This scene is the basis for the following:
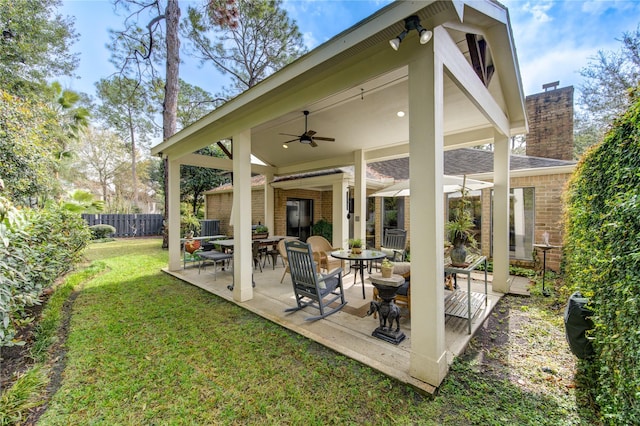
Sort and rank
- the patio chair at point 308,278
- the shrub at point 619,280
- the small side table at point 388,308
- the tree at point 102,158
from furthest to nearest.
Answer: the tree at point 102,158
the patio chair at point 308,278
the small side table at point 388,308
the shrub at point 619,280

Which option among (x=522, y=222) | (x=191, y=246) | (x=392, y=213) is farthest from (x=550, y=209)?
(x=191, y=246)

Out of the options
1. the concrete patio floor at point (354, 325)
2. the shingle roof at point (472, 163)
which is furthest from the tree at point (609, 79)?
the concrete patio floor at point (354, 325)

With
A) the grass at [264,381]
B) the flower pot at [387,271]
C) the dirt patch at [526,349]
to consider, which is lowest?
the dirt patch at [526,349]

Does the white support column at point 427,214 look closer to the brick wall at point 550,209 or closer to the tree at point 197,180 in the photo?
the brick wall at point 550,209

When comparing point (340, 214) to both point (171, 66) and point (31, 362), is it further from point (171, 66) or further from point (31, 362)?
point (171, 66)

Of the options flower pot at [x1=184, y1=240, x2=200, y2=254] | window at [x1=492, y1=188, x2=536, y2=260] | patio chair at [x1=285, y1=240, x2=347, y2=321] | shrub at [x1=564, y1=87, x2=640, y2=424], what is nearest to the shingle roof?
window at [x1=492, y1=188, x2=536, y2=260]

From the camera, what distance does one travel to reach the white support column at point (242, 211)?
461 cm

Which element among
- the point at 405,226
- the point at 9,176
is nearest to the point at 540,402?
the point at 405,226

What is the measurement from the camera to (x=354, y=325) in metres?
3.64

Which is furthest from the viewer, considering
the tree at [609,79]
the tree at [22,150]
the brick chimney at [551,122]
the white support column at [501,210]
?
the tree at [609,79]

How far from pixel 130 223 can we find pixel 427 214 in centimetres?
1872

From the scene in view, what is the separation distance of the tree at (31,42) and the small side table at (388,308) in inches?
578

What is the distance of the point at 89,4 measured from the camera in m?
8.51

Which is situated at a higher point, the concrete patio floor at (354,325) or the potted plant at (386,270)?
the potted plant at (386,270)
